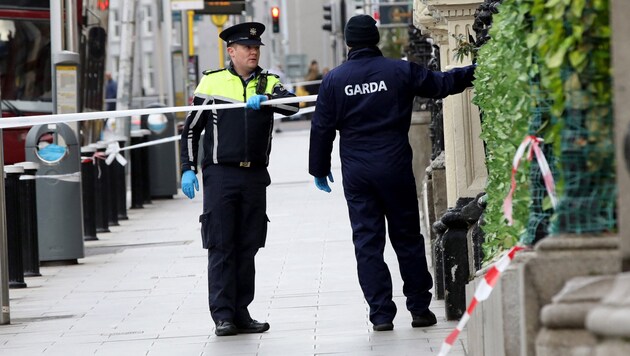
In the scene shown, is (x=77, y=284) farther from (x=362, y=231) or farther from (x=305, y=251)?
(x=362, y=231)

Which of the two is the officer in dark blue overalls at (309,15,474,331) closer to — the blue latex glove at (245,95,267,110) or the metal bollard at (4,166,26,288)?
the blue latex glove at (245,95,267,110)

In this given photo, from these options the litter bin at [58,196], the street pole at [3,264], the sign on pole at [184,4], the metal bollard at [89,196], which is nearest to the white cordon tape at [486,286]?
the street pole at [3,264]

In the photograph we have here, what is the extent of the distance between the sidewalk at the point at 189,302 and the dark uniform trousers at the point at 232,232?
0.76 ft

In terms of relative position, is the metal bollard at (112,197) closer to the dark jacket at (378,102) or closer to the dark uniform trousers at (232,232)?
the dark uniform trousers at (232,232)

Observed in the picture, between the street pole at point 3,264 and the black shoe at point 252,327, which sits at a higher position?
the street pole at point 3,264

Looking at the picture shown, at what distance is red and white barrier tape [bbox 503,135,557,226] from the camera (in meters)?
5.35

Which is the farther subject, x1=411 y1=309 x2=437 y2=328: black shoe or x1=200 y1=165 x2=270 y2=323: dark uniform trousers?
x1=200 y1=165 x2=270 y2=323: dark uniform trousers

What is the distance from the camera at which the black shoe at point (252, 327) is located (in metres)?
9.46

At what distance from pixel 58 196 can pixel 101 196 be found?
346 cm

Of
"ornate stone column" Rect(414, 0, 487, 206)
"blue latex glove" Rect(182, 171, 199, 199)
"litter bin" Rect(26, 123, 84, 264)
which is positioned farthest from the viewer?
"litter bin" Rect(26, 123, 84, 264)

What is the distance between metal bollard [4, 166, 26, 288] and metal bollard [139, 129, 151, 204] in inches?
320

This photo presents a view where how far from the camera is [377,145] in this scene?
898 cm

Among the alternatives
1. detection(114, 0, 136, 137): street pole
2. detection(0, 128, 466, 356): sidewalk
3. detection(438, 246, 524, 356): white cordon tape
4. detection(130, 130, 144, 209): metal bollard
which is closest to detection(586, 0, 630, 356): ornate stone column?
detection(438, 246, 524, 356): white cordon tape

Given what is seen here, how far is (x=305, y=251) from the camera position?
1438cm
